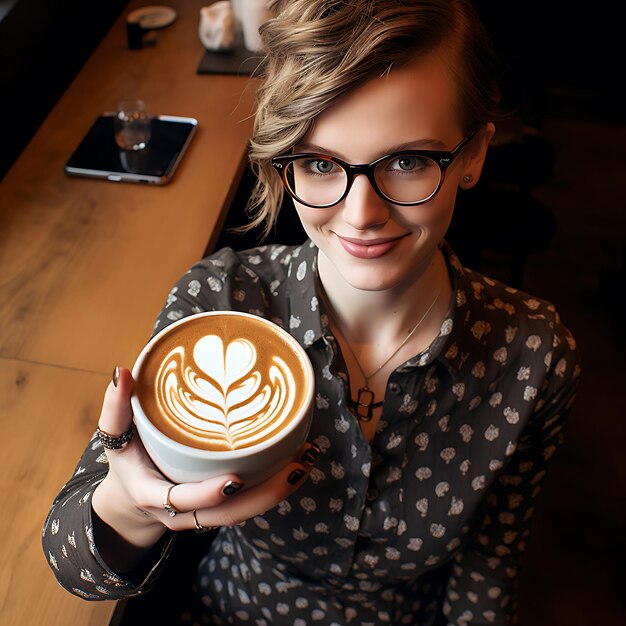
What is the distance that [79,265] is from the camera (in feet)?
5.95

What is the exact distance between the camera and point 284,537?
1.27 meters

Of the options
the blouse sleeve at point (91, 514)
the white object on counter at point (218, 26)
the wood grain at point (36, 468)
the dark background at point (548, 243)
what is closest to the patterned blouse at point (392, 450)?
the blouse sleeve at point (91, 514)

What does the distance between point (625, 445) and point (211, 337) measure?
220cm

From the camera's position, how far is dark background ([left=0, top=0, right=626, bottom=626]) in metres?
2.28

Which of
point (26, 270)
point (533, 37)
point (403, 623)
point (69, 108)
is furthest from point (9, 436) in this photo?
point (533, 37)

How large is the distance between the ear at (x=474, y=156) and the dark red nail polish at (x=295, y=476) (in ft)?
1.60

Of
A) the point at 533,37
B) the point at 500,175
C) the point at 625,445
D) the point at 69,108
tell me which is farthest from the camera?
the point at 533,37

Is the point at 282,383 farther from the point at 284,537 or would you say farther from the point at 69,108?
the point at 69,108

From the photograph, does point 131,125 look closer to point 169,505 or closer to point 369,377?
point 369,377

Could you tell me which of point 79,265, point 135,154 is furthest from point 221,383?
point 135,154

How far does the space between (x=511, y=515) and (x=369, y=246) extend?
69 centimetres

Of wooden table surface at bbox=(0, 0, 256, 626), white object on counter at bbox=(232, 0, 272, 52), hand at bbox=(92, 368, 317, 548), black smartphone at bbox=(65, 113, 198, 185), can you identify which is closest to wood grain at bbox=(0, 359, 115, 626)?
wooden table surface at bbox=(0, 0, 256, 626)

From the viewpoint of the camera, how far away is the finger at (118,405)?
86 centimetres

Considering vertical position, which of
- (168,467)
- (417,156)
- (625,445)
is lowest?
(625,445)
